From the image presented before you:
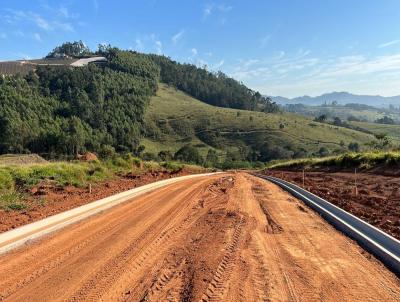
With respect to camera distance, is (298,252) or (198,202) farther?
(198,202)

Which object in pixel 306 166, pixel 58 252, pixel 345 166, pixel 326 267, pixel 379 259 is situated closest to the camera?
pixel 326 267

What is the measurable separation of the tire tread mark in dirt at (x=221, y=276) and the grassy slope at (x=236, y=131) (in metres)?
131

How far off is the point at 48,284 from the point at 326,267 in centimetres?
523

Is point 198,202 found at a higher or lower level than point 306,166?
higher

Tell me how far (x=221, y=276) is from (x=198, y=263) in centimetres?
100

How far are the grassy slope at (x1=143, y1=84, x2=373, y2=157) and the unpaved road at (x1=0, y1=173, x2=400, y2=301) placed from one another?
128115 millimetres

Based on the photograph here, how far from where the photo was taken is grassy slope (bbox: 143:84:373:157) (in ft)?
488

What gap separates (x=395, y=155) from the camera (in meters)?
29.1

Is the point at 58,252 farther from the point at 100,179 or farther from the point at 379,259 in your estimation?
the point at 100,179

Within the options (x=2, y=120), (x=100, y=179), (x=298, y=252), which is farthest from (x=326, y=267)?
(x=2, y=120)

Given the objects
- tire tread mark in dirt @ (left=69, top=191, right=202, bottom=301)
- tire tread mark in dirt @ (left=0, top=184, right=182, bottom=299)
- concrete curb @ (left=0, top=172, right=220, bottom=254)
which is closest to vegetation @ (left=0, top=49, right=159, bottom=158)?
concrete curb @ (left=0, top=172, right=220, bottom=254)

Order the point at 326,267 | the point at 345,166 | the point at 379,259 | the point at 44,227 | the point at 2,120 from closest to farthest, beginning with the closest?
the point at 326,267
the point at 379,259
the point at 44,227
the point at 345,166
the point at 2,120

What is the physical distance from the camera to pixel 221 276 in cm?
790

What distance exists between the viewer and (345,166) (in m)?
37.1
